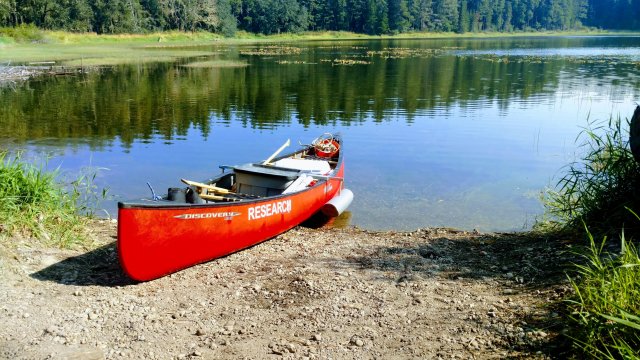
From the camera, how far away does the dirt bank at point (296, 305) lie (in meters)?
5.20

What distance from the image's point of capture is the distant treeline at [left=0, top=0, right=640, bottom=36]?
76.2m

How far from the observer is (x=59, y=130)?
1895 cm

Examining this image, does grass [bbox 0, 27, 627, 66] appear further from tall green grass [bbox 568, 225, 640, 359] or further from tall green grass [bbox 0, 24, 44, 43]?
tall green grass [bbox 568, 225, 640, 359]

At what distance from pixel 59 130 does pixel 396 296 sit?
16153 mm

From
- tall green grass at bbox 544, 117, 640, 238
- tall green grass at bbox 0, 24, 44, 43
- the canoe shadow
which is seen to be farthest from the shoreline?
tall green grass at bbox 544, 117, 640, 238

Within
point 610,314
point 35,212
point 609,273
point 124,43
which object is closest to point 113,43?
point 124,43

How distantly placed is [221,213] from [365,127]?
13.2m

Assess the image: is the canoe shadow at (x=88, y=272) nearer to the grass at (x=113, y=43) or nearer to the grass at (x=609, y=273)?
the grass at (x=609, y=273)

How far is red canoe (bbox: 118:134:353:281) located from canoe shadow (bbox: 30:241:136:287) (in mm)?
444

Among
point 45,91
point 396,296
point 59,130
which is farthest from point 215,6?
point 396,296

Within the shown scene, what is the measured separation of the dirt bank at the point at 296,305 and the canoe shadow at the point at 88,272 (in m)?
0.02

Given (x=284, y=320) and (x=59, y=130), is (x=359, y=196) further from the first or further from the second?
Result: (x=59, y=130)

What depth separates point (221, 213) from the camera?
7742mm

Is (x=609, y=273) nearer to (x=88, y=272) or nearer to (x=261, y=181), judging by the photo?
(x=88, y=272)
